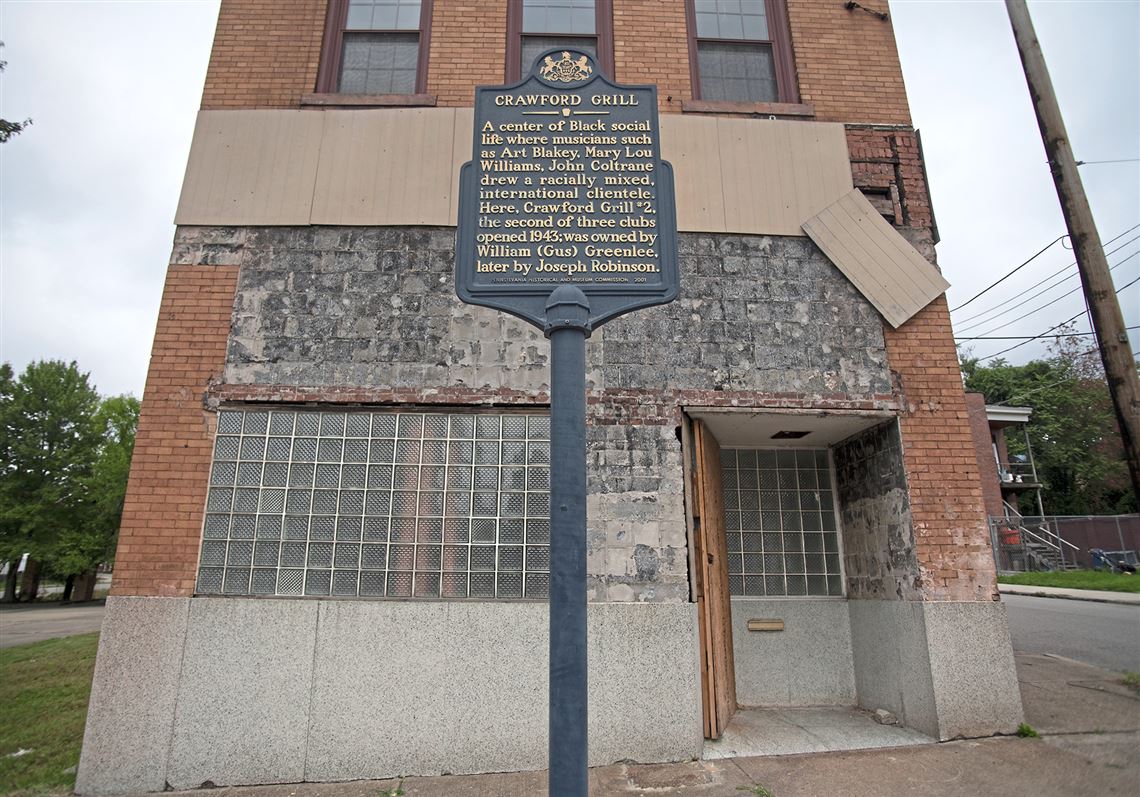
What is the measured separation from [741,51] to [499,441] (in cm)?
531

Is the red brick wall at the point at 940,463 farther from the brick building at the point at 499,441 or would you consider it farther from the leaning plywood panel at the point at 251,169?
the leaning plywood panel at the point at 251,169

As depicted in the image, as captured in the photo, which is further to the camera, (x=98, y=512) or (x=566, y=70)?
(x=98, y=512)

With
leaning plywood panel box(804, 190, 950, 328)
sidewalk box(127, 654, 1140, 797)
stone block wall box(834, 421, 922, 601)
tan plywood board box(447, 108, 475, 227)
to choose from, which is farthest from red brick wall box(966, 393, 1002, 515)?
tan plywood board box(447, 108, 475, 227)

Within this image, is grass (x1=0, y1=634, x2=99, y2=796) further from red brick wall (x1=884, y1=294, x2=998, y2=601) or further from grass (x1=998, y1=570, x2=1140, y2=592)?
grass (x1=998, y1=570, x2=1140, y2=592)

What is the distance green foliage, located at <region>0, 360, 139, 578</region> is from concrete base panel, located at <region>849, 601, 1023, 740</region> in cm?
3703

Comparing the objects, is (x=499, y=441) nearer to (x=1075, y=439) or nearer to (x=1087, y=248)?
(x=1087, y=248)

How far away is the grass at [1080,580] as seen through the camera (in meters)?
18.0

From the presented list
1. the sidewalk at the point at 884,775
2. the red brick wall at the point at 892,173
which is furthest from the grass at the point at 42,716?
the red brick wall at the point at 892,173

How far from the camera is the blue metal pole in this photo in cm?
308

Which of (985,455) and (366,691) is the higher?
(985,455)

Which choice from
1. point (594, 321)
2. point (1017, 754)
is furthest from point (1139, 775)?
point (594, 321)

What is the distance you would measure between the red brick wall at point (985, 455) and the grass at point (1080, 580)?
7.46 metres

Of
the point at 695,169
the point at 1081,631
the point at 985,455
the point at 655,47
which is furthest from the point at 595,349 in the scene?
the point at 985,455

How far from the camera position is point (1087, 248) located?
544 centimetres
